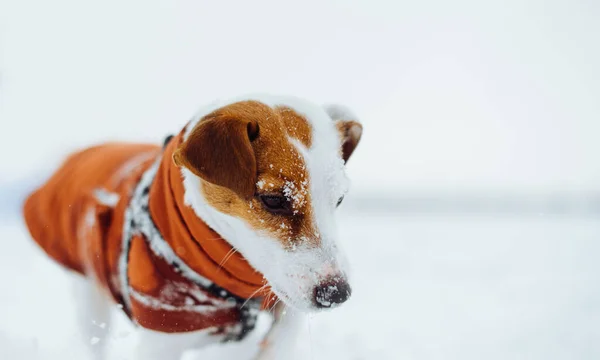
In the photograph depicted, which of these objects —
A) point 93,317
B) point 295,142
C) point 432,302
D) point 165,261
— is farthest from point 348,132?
point 432,302

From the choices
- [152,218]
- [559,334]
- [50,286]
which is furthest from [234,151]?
[50,286]

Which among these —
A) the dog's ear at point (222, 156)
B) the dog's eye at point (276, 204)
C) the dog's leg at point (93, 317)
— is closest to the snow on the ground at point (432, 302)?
the dog's leg at point (93, 317)

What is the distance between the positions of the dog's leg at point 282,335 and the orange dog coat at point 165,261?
0.34ft

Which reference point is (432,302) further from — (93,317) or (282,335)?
(93,317)

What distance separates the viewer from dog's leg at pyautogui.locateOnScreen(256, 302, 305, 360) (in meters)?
2.46

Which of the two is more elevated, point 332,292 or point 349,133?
point 349,133

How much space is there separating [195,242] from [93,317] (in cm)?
133

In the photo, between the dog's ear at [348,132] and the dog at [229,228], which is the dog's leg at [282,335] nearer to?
the dog at [229,228]

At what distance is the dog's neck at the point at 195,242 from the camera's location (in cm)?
218

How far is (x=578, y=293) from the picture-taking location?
4.21 metres

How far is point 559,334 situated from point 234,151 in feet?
8.51

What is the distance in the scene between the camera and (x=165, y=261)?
2.20 m

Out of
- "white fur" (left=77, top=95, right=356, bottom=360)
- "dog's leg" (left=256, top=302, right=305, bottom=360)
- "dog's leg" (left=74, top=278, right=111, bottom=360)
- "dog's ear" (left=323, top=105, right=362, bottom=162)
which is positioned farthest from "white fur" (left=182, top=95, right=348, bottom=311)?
"dog's leg" (left=74, top=278, right=111, bottom=360)

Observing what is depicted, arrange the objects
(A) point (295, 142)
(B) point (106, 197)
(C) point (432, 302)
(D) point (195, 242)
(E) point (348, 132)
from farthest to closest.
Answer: (C) point (432, 302)
(B) point (106, 197)
(E) point (348, 132)
(D) point (195, 242)
(A) point (295, 142)
